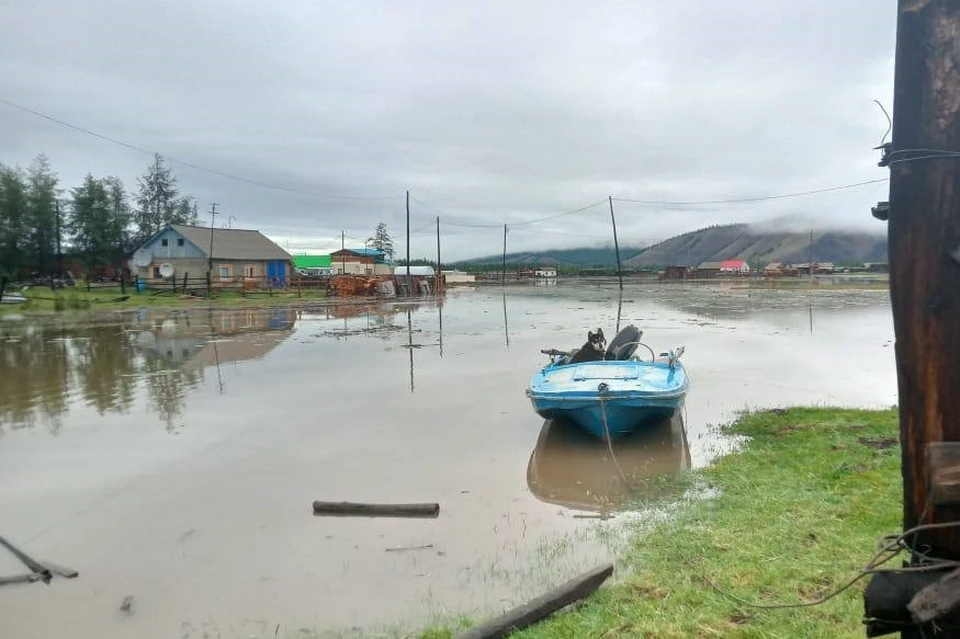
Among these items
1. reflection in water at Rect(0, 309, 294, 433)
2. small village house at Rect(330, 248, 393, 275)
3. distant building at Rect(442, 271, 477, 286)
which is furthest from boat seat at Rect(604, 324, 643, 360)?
distant building at Rect(442, 271, 477, 286)

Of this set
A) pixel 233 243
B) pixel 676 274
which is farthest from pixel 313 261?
pixel 676 274

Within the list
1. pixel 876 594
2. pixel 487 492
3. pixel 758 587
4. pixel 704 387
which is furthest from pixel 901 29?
pixel 704 387

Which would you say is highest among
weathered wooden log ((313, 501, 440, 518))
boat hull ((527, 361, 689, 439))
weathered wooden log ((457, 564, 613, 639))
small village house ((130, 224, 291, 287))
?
small village house ((130, 224, 291, 287))

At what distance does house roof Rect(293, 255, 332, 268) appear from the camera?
9294cm

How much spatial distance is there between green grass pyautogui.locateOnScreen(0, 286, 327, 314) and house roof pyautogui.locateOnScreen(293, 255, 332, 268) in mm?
39057

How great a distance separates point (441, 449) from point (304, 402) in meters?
4.75

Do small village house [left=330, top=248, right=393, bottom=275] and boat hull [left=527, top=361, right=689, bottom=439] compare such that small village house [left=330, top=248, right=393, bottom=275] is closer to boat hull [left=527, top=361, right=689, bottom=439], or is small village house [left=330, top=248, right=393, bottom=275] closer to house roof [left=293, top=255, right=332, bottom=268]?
house roof [left=293, top=255, right=332, bottom=268]

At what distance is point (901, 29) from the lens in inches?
102

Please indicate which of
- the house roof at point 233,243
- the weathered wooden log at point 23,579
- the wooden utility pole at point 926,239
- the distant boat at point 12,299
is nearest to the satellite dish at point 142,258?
the house roof at point 233,243

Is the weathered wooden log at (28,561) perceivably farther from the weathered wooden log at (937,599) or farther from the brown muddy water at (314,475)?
the weathered wooden log at (937,599)

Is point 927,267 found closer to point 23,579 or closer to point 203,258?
point 23,579

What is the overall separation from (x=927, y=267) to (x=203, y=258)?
59142 mm

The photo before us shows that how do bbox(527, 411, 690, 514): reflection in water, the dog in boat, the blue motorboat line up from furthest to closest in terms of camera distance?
the dog in boat < the blue motorboat < bbox(527, 411, 690, 514): reflection in water

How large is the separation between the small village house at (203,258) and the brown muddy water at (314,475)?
116 ft
